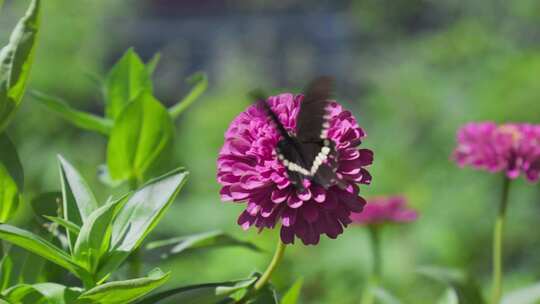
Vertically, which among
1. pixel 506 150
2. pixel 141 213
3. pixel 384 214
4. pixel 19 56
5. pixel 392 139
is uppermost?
pixel 19 56

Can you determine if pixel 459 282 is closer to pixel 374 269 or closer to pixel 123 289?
pixel 374 269

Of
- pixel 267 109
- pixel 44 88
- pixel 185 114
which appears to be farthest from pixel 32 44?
pixel 185 114

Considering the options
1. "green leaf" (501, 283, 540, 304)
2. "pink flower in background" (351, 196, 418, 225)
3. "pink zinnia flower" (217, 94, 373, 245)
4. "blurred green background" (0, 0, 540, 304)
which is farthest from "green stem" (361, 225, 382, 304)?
"blurred green background" (0, 0, 540, 304)

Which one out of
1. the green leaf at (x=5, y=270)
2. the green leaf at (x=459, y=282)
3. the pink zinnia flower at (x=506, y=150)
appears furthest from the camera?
the pink zinnia flower at (x=506, y=150)

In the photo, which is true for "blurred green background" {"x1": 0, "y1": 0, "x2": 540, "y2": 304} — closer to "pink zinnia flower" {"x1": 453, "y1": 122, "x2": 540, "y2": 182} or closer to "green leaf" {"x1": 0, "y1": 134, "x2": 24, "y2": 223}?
"green leaf" {"x1": 0, "y1": 134, "x2": 24, "y2": 223}

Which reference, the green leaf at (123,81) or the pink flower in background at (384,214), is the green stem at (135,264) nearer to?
the green leaf at (123,81)

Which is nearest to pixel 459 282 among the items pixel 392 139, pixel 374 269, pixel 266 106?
pixel 374 269

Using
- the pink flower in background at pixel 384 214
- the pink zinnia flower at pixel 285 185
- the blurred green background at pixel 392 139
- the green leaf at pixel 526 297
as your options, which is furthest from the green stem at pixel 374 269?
the blurred green background at pixel 392 139
